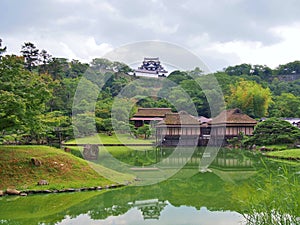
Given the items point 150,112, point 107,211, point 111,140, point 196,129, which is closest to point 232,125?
point 196,129

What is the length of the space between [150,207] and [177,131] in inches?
737

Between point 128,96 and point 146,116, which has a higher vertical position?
point 128,96

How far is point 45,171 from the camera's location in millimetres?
10734

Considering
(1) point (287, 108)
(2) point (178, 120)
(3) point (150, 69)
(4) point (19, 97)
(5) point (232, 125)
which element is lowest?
(5) point (232, 125)

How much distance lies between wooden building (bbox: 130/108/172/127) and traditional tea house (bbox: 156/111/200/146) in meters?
3.94

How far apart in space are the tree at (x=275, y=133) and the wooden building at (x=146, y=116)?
9.92 meters

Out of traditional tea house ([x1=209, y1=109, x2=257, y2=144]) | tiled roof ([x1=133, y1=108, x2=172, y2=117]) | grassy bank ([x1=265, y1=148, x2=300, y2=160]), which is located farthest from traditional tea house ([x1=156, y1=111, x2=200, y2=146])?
grassy bank ([x1=265, y1=148, x2=300, y2=160])

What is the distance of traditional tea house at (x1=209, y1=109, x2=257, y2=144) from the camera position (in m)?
27.7

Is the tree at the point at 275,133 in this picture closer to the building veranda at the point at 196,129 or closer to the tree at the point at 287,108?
the building veranda at the point at 196,129

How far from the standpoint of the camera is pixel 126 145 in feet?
80.2

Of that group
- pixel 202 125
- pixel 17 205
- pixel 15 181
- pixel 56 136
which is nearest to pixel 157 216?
pixel 17 205

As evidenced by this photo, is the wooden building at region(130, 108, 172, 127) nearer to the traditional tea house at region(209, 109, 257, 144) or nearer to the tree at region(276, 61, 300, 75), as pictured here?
the traditional tea house at region(209, 109, 257, 144)

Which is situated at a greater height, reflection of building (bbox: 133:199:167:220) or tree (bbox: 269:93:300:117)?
tree (bbox: 269:93:300:117)

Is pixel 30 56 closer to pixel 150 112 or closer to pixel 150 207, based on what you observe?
pixel 150 112
